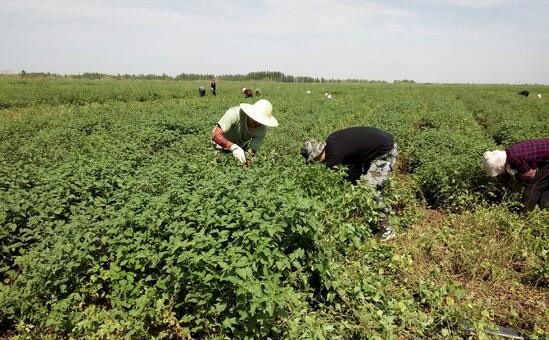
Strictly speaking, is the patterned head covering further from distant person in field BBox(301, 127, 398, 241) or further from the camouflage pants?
the camouflage pants

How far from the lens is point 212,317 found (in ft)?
9.48

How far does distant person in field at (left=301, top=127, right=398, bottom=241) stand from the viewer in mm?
4762

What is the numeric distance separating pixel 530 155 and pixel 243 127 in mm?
4142

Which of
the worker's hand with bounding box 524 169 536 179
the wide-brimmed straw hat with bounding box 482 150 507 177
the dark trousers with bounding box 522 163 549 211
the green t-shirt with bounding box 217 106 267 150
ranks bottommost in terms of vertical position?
the dark trousers with bounding box 522 163 549 211

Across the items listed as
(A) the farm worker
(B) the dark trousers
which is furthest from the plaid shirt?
(A) the farm worker

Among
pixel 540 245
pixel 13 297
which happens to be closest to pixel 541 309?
pixel 540 245

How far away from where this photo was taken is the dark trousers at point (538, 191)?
507cm

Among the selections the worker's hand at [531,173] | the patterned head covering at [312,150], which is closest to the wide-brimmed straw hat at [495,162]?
the worker's hand at [531,173]

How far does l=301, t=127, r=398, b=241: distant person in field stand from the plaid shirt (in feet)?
5.71

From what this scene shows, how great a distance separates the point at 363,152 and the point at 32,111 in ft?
51.4

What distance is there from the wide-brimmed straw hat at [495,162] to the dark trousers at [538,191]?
418 mm

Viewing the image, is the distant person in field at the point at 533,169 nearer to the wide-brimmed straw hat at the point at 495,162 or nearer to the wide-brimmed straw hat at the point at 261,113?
the wide-brimmed straw hat at the point at 495,162

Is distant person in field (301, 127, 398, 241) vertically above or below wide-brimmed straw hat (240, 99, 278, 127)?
below

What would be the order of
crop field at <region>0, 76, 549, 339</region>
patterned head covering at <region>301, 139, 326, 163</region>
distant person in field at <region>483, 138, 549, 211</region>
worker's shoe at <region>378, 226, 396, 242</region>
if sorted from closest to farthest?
crop field at <region>0, 76, 549, 339</region> < patterned head covering at <region>301, 139, 326, 163</region> < worker's shoe at <region>378, 226, 396, 242</region> < distant person in field at <region>483, 138, 549, 211</region>
